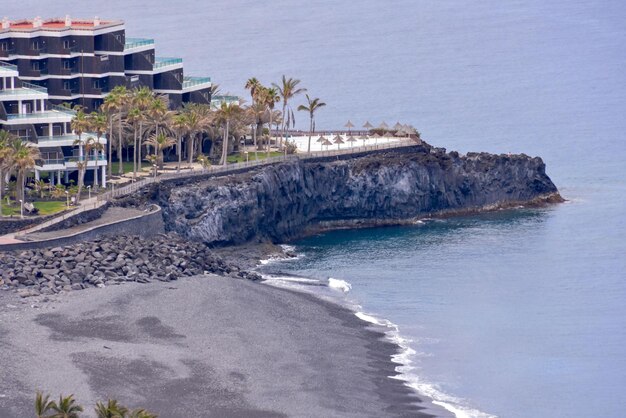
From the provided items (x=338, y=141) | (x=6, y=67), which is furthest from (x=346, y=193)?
(x=6, y=67)

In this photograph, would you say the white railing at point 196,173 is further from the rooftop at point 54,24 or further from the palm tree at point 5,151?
the rooftop at point 54,24

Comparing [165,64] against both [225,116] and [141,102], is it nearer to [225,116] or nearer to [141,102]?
[225,116]

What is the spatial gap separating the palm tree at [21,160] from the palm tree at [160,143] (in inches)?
481

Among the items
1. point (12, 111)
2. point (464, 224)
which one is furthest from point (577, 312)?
point (12, 111)

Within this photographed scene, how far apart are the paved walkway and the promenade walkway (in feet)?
0.72

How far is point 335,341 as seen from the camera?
401 ft

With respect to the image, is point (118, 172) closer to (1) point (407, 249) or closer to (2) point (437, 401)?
(1) point (407, 249)

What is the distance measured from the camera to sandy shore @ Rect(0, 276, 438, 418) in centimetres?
10531

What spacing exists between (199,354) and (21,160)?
2635 centimetres

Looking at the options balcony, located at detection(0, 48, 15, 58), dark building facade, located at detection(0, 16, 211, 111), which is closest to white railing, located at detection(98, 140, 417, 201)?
dark building facade, located at detection(0, 16, 211, 111)

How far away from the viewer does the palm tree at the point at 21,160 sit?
438 ft

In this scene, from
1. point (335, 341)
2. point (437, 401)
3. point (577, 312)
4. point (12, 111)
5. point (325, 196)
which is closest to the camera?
point (437, 401)

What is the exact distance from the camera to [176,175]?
493 feet

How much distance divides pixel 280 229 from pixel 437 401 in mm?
45078
